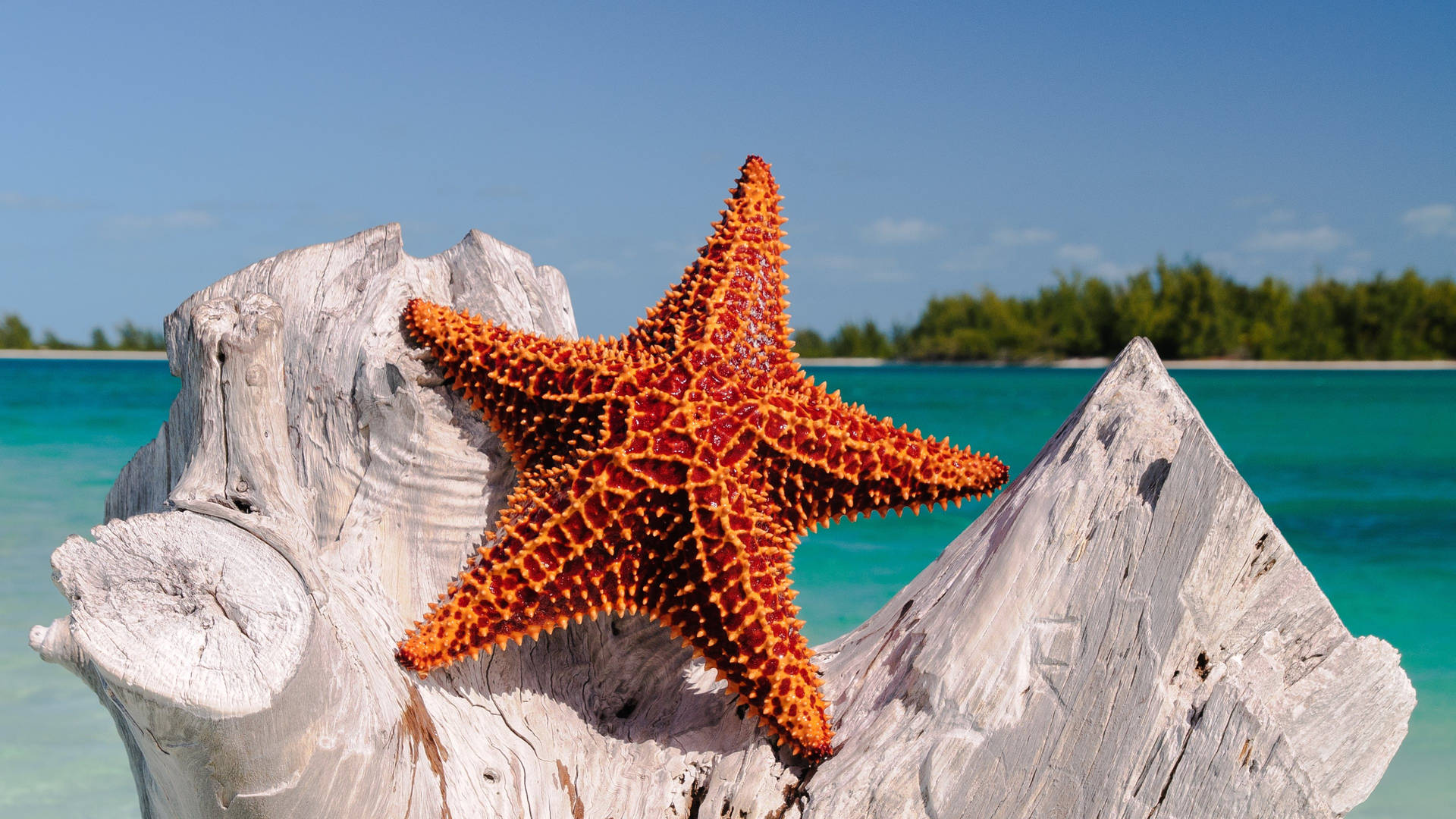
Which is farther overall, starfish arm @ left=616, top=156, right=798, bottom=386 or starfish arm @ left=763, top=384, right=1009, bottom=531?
starfish arm @ left=616, top=156, right=798, bottom=386

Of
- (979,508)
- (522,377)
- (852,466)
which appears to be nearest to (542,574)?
(522,377)

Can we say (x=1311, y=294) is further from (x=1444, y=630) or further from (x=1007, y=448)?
(x=1444, y=630)

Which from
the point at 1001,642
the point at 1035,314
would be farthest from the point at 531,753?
the point at 1035,314

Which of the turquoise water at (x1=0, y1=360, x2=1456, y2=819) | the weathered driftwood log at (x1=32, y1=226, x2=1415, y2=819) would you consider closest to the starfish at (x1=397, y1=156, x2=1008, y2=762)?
the weathered driftwood log at (x1=32, y1=226, x2=1415, y2=819)

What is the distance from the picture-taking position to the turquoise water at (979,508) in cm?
725

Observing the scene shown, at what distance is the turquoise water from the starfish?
17.3ft

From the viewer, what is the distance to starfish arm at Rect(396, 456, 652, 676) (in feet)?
9.93

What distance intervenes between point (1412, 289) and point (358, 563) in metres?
62.3

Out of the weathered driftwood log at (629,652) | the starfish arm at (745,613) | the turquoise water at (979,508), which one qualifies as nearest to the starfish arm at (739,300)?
the starfish arm at (745,613)

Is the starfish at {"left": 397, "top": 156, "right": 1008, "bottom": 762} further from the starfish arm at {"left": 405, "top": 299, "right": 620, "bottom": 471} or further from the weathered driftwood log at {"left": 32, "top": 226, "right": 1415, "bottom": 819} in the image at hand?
the weathered driftwood log at {"left": 32, "top": 226, "right": 1415, "bottom": 819}

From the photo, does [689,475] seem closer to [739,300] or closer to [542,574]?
[542,574]

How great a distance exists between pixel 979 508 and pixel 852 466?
13588 mm

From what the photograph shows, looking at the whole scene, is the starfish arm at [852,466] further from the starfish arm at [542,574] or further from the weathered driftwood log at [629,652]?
the starfish arm at [542,574]

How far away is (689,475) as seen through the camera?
3.12 meters
